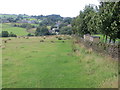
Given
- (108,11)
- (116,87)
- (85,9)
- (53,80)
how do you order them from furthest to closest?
(85,9) → (108,11) → (53,80) → (116,87)

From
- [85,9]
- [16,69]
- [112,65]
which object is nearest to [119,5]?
[112,65]

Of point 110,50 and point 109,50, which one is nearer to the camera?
point 110,50

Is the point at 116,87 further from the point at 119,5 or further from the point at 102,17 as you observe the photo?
the point at 102,17

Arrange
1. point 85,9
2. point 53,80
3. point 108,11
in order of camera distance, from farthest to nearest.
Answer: point 85,9 < point 108,11 < point 53,80

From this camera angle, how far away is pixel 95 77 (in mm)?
12547

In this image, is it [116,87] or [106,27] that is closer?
[116,87]

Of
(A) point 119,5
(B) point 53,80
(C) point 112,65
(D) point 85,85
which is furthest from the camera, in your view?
(A) point 119,5

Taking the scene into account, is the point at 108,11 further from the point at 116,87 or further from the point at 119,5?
the point at 116,87

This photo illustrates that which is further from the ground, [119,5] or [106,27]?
[119,5]

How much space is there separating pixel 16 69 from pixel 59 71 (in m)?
4.31

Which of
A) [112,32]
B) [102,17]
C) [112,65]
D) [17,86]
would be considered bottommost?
[17,86]

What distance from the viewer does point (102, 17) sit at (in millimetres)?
19969

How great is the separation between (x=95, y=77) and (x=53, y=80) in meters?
3.17

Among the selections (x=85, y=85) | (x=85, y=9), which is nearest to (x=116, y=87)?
(x=85, y=85)
